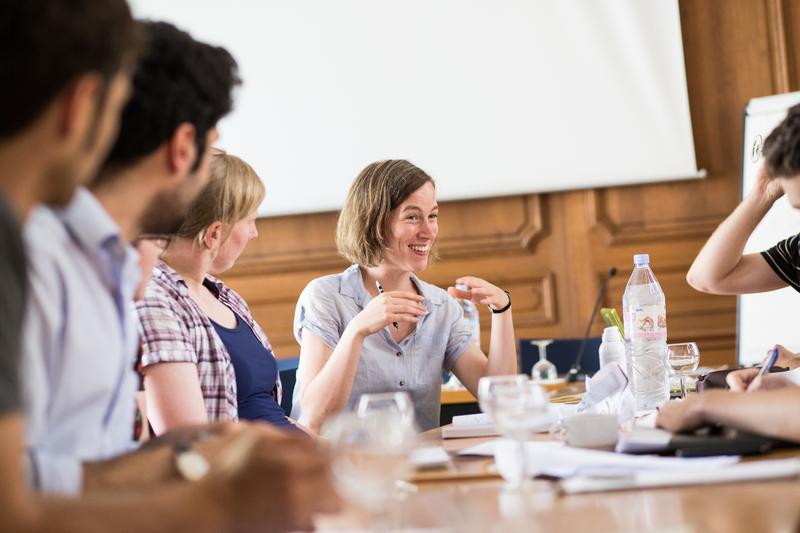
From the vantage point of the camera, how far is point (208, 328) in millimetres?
2133

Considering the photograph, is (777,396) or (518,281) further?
(518,281)

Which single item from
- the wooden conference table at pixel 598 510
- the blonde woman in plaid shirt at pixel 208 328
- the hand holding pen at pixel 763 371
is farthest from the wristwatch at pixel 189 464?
the hand holding pen at pixel 763 371

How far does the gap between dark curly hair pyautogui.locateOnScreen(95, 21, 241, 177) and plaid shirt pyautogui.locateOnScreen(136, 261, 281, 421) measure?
62cm

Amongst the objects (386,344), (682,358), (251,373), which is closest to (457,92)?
(386,344)

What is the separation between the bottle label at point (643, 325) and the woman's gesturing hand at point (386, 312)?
56 cm

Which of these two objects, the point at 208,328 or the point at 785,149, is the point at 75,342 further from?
the point at 785,149

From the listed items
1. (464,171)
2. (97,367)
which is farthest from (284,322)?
(97,367)

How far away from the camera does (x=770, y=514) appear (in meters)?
1.04

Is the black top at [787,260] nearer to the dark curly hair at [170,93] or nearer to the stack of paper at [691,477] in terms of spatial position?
the stack of paper at [691,477]

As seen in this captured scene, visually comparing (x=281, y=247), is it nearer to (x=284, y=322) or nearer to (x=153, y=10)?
(x=284, y=322)

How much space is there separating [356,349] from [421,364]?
0.35 metres

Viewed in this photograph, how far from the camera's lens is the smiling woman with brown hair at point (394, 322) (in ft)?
9.27

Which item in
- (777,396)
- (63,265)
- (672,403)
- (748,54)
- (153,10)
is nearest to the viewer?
(63,265)

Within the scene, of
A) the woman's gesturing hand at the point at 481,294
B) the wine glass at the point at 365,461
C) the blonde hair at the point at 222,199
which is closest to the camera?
the wine glass at the point at 365,461
